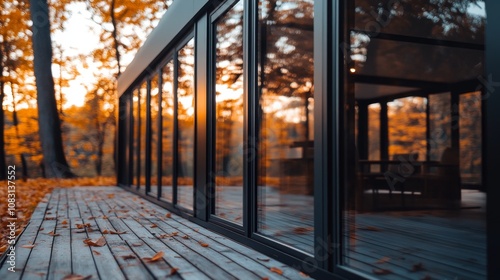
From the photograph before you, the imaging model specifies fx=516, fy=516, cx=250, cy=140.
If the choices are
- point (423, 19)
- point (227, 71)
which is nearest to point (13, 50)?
point (227, 71)

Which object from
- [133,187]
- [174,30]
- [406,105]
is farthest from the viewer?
[133,187]

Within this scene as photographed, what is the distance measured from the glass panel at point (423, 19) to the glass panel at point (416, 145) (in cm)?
1

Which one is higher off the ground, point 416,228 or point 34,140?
point 34,140

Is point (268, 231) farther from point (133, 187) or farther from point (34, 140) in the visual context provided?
point (34, 140)

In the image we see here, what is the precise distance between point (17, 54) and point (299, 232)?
11.2 m

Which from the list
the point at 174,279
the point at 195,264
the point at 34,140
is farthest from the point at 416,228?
the point at 34,140

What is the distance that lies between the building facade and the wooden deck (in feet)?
0.68

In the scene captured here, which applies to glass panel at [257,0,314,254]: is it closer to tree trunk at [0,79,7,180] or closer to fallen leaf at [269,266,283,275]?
fallen leaf at [269,266,283,275]

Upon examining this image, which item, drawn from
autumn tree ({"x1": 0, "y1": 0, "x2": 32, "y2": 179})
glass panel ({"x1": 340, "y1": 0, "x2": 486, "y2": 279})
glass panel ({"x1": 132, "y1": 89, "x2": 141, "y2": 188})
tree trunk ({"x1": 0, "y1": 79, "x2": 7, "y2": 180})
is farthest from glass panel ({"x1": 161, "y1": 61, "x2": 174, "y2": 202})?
tree trunk ({"x1": 0, "y1": 79, "x2": 7, "y2": 180})

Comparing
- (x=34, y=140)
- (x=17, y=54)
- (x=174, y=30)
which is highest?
(x=17, y=54)

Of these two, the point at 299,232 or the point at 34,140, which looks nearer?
the point at 299,232

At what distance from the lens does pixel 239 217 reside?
436cm

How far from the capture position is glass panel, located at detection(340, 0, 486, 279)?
300 cm

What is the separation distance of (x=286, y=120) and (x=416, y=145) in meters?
3.63
